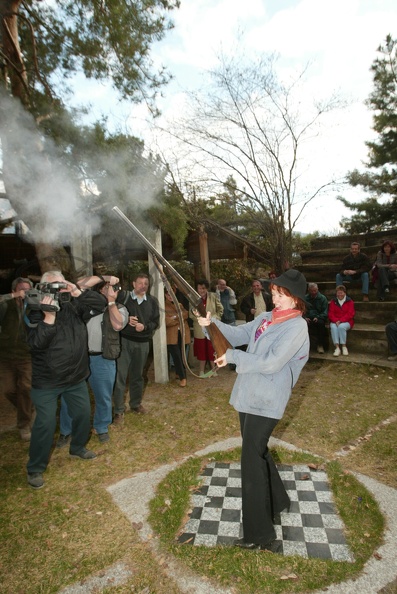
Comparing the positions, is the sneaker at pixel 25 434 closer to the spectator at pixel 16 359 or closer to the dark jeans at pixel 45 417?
the spectator at pixel 16 359

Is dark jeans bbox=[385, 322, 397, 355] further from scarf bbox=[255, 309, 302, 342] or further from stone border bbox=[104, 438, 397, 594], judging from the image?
scarf bbox=[255, 309, 302, 342]

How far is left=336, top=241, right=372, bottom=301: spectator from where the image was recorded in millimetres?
9633

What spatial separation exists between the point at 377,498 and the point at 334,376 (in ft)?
13.9

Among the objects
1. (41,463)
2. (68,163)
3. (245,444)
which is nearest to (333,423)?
(245,444)

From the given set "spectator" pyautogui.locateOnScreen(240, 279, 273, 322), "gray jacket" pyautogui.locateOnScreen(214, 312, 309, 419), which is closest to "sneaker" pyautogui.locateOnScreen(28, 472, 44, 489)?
"gray jacket" pyautogui.locateOnScreen(214, 312, 309, 419)

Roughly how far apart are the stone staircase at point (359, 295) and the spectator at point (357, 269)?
412mm

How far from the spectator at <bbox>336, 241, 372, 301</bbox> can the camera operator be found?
8.02m

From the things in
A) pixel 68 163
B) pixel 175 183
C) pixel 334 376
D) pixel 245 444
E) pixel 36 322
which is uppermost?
pixel 175 183

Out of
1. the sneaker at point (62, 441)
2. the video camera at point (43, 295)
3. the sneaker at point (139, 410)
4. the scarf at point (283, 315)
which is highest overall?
the video camera at point (43, 295)

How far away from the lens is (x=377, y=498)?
3051 mm

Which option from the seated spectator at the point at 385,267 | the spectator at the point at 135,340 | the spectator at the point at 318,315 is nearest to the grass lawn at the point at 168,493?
the spectator at the point at 135,340

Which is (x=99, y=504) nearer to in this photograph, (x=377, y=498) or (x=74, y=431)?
(x=74, y=431)

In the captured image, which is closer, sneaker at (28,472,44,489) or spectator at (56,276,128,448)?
sneaker at (28,472,44,489)

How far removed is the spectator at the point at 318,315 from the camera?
27.2ft
